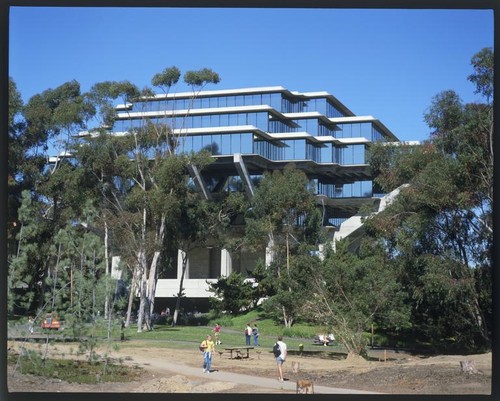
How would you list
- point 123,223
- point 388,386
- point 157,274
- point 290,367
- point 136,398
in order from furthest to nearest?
point 157,274 → point 123,223 → point 290,367 → point 388,386 → point 136,398

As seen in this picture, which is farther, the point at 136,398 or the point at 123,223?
the point at 123,223

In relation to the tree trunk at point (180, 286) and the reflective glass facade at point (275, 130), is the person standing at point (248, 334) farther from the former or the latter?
the reflective glass facade at point (275, 130)

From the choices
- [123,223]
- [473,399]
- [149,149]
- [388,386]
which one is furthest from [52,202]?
[473,399]

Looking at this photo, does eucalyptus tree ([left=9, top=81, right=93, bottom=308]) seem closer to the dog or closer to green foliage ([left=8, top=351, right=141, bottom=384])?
green foliage ([left=8, top=351, right=141, bottom=384])

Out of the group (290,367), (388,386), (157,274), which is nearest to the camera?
(388,386)

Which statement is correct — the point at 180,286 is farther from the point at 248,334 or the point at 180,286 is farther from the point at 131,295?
the point at 248,334

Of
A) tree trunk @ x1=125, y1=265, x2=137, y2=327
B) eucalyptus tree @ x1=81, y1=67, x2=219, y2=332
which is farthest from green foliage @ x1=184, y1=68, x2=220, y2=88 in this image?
tree trunk @ x1=125, y1=265, x2=137, y2=327

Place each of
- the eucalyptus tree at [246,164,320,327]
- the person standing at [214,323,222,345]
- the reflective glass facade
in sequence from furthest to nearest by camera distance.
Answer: the eucalyptus tree at [246,164,320,327], the reflective glass facade, the person standing at [214,323,222,345]

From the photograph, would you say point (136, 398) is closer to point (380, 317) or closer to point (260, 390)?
point (260, 390)

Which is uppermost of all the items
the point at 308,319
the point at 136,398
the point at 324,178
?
the point at 324,178
